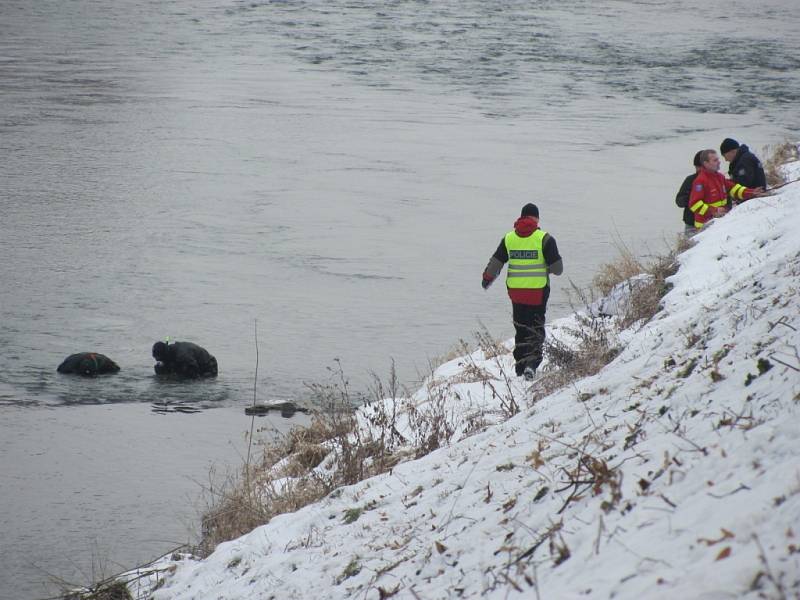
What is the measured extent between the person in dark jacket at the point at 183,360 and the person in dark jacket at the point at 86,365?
663mm

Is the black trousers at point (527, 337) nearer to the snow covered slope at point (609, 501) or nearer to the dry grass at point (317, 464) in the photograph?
the dry grass at point (317, 464)

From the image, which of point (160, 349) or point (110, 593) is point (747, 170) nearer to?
point (160, 349)

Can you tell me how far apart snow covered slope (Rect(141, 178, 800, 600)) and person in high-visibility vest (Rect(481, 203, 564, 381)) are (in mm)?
2341

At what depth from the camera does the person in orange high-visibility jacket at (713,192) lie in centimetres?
1187

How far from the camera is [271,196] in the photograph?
26641 mm

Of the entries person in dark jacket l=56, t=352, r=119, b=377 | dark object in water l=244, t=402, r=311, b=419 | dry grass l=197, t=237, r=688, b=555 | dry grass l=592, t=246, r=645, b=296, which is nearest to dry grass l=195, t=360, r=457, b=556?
dry grass l=197, t=237, r=688, b=555

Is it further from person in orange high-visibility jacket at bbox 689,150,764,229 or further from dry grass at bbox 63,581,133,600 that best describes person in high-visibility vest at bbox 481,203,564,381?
dry grass at bbox 63,581,133,600

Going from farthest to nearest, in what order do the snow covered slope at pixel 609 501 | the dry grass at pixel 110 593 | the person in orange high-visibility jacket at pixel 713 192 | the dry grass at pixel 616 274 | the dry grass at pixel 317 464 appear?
the dry grass at pixel 616 274
the person in orange high-visibility jacket at pixel 713 192
the dry grass at pixel 317 464
the dry grass at pixel 110 593
the snow covered slope at pixel 609 501

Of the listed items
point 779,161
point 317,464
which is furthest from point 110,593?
point 779,161

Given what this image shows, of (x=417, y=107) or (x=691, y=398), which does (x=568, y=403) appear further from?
(x=417, y=107)

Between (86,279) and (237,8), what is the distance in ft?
161

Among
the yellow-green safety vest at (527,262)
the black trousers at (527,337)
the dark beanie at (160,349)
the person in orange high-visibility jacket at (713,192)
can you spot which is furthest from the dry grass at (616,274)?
the dark beanie at (160,349)

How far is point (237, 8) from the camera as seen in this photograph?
6488 cm

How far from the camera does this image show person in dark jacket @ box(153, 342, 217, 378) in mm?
13797
